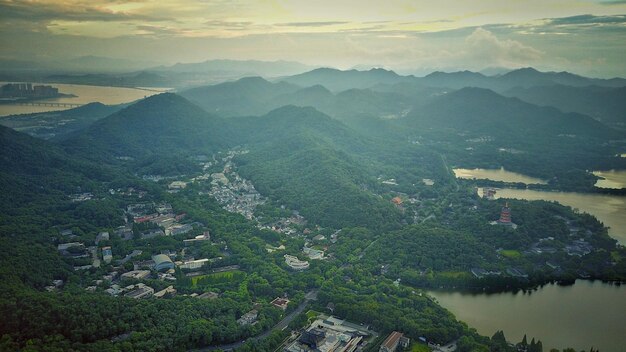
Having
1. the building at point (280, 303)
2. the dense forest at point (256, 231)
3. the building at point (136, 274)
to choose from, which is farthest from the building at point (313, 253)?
the building at point (136, 274)

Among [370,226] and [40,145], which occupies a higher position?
[40,145]

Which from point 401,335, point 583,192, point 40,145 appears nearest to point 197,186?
point 40,145

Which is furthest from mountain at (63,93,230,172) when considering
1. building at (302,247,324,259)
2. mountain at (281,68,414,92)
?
mountain at (281,68,414,92)

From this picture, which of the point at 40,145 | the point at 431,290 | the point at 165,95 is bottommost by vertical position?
the point at 431,290

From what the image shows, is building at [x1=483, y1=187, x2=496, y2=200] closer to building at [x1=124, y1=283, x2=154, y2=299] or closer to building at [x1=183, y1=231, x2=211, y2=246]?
building at [x1=183, y1=231, x2=211, y2=246]

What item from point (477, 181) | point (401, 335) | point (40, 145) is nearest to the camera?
point (401, 335)

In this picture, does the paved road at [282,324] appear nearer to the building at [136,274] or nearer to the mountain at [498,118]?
the building at [136,274]

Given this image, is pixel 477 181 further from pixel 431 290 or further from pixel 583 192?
pixel 431 290
